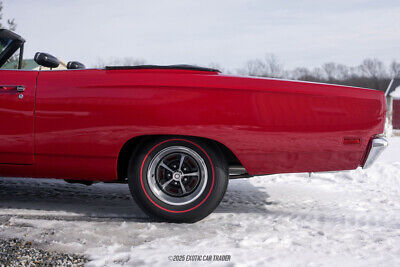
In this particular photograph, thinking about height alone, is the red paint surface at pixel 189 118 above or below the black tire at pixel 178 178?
above

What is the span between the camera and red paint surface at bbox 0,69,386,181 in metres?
2.71

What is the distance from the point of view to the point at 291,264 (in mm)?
2031

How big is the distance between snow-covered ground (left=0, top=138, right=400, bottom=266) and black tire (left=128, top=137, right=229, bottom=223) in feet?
0.41

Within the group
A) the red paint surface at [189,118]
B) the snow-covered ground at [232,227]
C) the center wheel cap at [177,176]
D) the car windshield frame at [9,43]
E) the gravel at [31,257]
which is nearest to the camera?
the gravel at [31,257]

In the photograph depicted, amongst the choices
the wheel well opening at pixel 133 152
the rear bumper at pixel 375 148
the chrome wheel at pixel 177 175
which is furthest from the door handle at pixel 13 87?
the rear bumper at pixel 375 148

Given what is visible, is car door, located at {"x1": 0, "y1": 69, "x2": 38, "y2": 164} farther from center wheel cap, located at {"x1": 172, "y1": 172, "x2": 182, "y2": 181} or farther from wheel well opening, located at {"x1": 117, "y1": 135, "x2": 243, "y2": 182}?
center wheel cap, located at {"x1": 172, "y1": 172, "x2": 182, "y2": 181}

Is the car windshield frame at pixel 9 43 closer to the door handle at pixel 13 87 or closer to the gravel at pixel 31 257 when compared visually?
the door handle at pixel 13 87

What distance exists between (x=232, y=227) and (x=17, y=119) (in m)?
1.81

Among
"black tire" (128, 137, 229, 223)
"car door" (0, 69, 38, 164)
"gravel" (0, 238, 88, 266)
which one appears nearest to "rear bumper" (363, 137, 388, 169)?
"black tire" (128, 137, 229, 223)

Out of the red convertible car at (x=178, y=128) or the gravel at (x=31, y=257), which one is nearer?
the gravel at (x=31, y=257)

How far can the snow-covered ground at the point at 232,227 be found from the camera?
2164mm

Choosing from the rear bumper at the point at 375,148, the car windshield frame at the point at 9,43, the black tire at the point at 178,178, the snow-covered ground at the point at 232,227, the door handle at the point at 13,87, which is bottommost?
the snow-covered ground at the point at 232,227

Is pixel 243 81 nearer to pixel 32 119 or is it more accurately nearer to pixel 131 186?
pixel 131 186

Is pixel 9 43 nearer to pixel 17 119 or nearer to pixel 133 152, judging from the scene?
pixel 17 119
